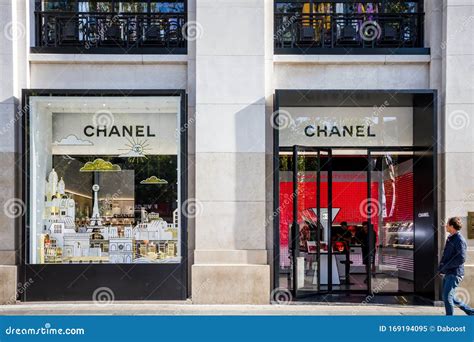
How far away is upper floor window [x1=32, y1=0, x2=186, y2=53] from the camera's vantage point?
12.4m

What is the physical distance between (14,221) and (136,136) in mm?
2909

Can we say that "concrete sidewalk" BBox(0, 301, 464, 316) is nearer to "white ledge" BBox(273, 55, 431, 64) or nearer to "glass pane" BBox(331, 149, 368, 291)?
"glass pane" BBox(331, 149, 368, 291)

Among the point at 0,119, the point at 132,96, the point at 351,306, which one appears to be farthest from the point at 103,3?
the point at 351,306

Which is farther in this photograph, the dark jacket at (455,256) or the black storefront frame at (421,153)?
the black storefront frame at (421,153)

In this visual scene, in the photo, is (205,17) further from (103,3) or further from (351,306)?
(351,306)

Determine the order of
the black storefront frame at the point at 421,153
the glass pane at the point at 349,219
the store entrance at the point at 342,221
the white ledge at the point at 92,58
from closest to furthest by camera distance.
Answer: the black storefront frame at the point at 421,153 < the white ledge at the point at 92,58 < the store entrance at the point at 342,221 < the glass pane at the point at 349,219

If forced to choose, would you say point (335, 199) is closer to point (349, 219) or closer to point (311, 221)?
point (349, 219)

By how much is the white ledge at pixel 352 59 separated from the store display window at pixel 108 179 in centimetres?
255

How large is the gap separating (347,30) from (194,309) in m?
6.38

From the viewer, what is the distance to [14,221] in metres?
11.8

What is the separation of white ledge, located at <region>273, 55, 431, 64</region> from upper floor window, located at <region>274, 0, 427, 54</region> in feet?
1.16

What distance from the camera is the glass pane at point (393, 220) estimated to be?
13.2 metres

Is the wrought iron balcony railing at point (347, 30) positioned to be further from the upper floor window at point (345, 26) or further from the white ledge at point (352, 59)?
the white ledge at point (352, 59)

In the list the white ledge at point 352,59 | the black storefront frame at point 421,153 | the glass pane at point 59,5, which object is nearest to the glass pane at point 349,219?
the black storefront frame at point 421,153
